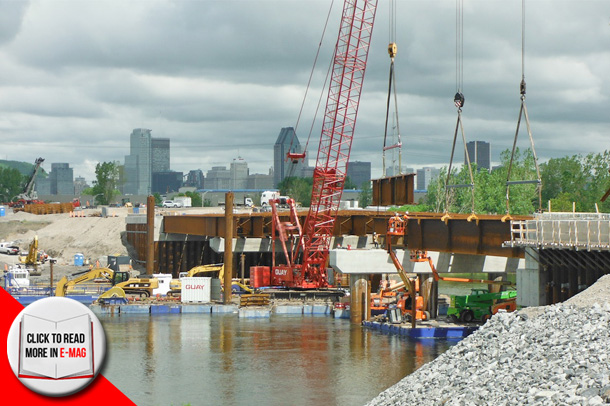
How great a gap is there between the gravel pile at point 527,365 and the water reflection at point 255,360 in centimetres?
934

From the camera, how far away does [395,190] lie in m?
55.7

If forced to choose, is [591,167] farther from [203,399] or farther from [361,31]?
[203,399]

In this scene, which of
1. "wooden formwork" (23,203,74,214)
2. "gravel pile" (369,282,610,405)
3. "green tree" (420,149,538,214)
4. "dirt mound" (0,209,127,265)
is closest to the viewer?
"gravel pile" (369,282,610,405)

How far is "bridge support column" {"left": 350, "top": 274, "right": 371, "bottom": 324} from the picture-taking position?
62.6 meters

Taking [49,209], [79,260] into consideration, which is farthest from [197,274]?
[49,209]

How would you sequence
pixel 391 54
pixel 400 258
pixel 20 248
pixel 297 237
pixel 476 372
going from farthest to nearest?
1. pixel 20 248
2. pixel 297 237
3. pixel 400 258
4. pixel 391 54
5. pixel 476 372

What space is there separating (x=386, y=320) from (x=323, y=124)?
93.3 ft

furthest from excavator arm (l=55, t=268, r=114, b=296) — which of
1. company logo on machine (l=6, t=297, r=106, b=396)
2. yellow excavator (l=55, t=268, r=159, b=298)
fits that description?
company logo on machine (l=6, t=297, r=106, b=396)

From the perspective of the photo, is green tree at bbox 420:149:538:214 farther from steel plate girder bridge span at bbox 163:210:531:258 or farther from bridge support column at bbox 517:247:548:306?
bridge support column at bbox 517:247:548:306

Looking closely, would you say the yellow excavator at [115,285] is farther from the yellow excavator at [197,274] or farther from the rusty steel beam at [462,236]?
the rusty steel beam at [462,236]

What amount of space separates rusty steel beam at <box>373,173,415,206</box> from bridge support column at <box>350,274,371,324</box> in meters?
7.18

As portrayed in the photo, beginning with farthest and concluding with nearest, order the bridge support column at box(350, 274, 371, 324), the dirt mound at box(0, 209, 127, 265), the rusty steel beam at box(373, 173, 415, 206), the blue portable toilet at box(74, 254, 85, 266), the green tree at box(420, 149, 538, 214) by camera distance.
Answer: the green tree at box(420, 149, 538, 214) < the dirt mound at box(0, 209, 127, 265) < the blue portable toilet at box(74, 254, 85, 266) < the bridge support column at box(350, 274, 371, 324) < the rusty steel beam at box(373, 173, 415, 206)

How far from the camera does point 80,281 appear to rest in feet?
259

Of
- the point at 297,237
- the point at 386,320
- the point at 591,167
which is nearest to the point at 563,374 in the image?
the point at 386,320
